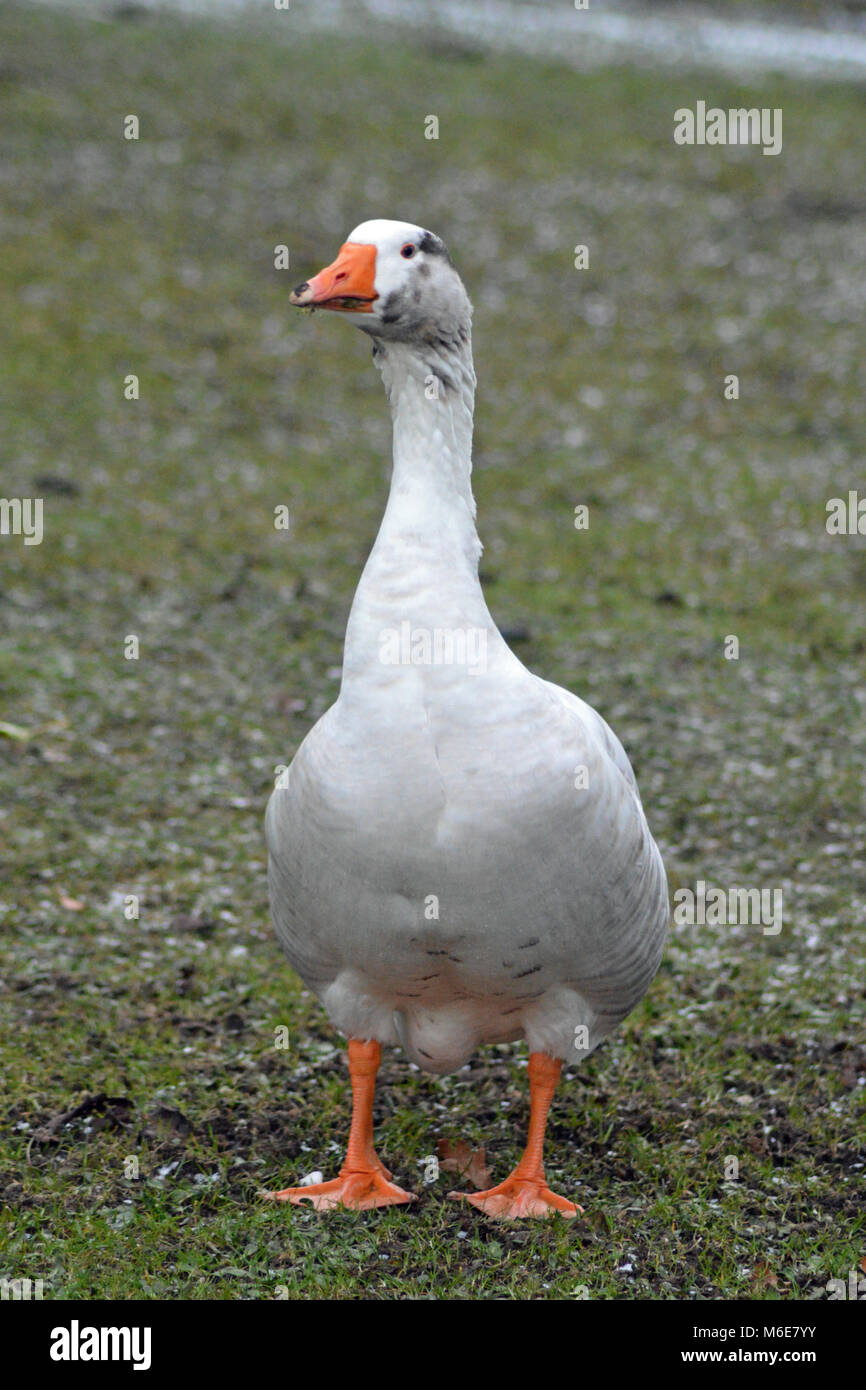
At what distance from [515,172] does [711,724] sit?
1374 cm

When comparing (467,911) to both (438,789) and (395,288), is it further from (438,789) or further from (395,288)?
(395,288)

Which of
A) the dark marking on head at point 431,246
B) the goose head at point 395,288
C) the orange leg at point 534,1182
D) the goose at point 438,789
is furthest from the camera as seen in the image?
the orange leg at point 534,1182

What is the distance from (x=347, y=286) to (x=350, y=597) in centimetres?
719

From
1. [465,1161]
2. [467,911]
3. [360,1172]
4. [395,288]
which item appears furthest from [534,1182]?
[395,288]

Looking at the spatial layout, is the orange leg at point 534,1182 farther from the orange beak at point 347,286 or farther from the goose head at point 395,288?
the orange beak at point 347,286

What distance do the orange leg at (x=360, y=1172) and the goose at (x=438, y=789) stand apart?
336 mm

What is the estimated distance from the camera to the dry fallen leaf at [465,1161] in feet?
19.2

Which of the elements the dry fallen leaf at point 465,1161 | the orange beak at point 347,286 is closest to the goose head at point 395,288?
the orange beak at point 347,286

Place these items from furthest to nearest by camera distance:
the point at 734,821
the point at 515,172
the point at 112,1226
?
the point at 515,172, the point at 734,821, the point at 112,1226

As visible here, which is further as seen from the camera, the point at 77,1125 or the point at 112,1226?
the point at 77,1125

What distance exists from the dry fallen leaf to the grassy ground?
14 cm

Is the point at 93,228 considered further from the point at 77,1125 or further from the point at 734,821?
the point at 77,1125

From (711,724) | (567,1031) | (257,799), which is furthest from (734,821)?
(567,1031)

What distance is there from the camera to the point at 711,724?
10430 mm
